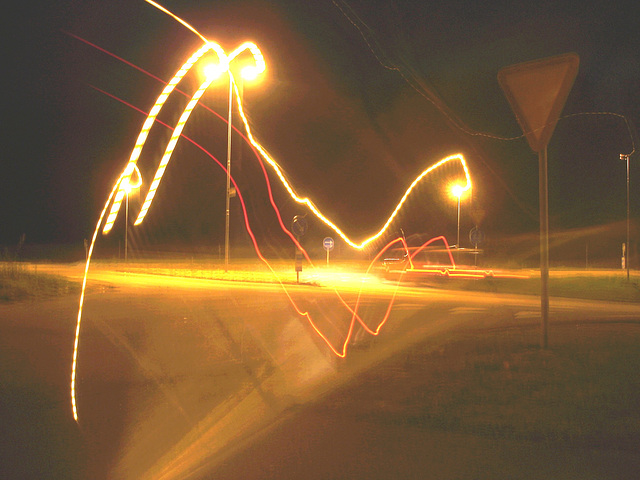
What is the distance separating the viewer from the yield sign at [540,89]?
7551 millimetres

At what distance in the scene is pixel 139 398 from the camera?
6.25 m

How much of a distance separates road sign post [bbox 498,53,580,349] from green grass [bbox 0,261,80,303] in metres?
12.4

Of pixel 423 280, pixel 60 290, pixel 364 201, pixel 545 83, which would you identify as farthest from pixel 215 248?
pixel 545 83

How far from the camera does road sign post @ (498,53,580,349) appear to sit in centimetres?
756

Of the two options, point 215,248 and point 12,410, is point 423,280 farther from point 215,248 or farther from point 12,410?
point 215,248

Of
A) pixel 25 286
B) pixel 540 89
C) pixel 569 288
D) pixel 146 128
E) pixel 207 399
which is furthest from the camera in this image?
pixel 569 288

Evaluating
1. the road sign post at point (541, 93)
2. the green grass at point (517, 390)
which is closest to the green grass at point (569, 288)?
the green grass at point (517, 390)

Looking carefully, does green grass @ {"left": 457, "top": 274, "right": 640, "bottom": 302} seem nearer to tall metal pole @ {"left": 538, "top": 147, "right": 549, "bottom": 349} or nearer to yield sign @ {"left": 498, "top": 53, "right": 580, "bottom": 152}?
tall metal pole @ {"left": 538, "top": 147, "right": 549, "bottom": 349}

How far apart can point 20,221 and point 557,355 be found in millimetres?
67856

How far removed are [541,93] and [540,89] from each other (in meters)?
0.06

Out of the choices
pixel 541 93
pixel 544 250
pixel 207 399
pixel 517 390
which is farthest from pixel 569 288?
pixel 207 399

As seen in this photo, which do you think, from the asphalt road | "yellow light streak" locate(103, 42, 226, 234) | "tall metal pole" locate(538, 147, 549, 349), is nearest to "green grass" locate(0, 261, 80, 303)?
the asphalt road

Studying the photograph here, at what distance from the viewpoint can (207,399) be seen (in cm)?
631

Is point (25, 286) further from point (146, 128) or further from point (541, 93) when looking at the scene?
point (541, 93)
